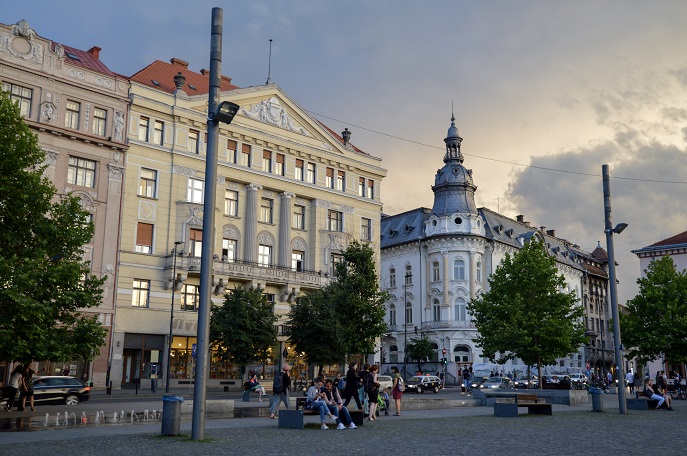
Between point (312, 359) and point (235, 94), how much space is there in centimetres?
2035

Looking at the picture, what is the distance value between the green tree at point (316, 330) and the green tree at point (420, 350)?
2811 centimetres

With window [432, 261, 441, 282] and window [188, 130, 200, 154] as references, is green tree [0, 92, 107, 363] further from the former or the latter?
window [432, 261, 441, 282]

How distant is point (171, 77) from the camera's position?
173ft

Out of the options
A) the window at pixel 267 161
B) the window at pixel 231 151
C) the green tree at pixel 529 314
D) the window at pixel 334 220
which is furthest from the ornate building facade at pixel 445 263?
the window at pixel 231 151

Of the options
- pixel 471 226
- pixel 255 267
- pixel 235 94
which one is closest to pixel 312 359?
pixel 255 267

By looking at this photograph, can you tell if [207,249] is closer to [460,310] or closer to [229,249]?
[229,249]

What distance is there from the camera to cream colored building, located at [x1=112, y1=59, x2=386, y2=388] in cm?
4503

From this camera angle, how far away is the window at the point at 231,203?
50.1 meters

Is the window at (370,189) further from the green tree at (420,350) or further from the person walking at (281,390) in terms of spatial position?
the person walking at (281,390)

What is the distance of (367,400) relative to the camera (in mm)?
24172

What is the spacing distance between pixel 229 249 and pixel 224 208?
302 cm

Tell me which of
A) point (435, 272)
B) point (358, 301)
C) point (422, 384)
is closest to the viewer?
point (358, 301)

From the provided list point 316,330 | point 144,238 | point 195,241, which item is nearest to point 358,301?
point 316,330

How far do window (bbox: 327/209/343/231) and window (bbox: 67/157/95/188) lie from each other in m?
19.4
